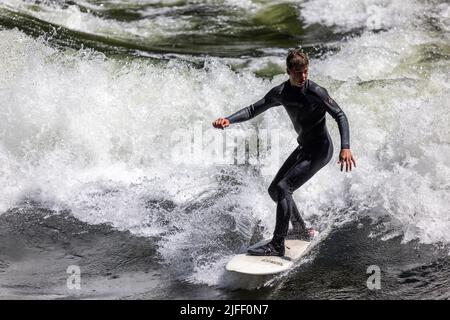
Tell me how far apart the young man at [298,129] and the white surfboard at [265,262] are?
0.07m

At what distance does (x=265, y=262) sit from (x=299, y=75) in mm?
1628

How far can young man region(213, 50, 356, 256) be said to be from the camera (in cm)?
577

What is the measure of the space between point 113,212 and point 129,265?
115 centimetres

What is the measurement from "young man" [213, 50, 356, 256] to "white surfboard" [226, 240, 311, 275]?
75 millimetres

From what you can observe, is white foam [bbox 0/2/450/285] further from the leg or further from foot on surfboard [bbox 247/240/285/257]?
the leg

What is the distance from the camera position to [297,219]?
6.43m

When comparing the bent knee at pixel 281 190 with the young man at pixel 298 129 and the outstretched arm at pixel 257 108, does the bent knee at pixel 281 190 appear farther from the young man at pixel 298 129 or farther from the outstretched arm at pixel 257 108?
the outstretched arm at pixel 257 108

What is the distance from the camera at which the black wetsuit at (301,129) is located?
5.79 metres

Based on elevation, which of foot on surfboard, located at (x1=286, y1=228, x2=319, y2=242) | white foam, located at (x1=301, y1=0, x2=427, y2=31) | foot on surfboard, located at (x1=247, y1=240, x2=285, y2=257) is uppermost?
white foam, located at (x1=301, y1=0, x2=427, y2=31)

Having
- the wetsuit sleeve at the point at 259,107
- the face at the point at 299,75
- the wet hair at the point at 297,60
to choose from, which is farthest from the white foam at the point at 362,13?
the wet hair at the point at 297,60

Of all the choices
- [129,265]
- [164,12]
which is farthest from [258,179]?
[164,12]

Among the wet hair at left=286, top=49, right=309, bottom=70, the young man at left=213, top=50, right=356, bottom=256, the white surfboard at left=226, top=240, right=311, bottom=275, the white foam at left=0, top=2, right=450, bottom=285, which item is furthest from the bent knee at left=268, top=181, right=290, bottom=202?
the wet hair at left=286, top=49, right=309, bottom=70

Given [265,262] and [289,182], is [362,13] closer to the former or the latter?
[289,182]

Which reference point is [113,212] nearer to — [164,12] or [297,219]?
[297,219]
